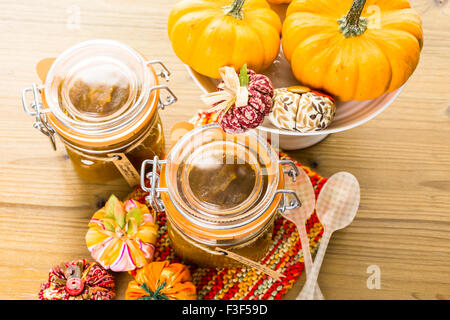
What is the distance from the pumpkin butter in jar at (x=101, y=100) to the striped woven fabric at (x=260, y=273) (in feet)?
0.65

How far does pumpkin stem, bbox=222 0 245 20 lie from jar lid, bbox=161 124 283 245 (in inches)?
7.0

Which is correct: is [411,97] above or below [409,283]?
above

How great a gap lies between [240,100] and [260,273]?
0.35 meters

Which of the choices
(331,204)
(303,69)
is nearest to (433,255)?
(331,204)

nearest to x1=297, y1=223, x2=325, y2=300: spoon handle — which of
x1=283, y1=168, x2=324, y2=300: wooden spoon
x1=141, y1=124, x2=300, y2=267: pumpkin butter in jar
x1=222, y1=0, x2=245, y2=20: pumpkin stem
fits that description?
x1=283, y1=168, x2=324, y2=300: wooden spoon

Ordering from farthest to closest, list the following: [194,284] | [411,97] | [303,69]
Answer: [411,97] < [194,284] < [303,69]

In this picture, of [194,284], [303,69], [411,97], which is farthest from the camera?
[411,97]

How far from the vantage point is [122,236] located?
31.5 inches

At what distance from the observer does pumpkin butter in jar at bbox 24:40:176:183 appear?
0.71 meters

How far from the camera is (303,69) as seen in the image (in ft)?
2.37

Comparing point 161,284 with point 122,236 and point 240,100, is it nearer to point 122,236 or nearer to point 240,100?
point 122,236

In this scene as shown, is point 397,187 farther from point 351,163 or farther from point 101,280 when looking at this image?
point 101,280

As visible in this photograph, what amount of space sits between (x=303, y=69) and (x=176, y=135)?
0.79 ft

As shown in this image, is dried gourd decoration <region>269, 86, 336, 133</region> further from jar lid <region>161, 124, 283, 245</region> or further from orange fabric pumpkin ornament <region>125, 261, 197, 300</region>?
orange fabric pumpkin ornament <region>125, 261, 197, 300</region>
